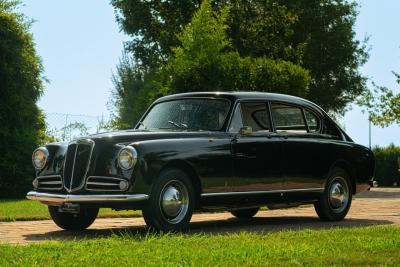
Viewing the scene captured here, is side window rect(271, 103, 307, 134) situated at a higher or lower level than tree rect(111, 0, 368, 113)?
lower

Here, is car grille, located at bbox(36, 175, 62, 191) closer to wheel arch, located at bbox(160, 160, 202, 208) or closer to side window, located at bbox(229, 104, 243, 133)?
wheel arch, located at bbox(160, 160, 202, 208)

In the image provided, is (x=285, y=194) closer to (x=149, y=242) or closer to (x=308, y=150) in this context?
(x=308, y=150)

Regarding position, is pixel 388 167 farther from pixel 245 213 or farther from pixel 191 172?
pixel 191 172

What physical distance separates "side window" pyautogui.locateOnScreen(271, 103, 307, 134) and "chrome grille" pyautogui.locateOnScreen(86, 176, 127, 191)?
317cm

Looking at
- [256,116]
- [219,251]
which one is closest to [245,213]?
[256,116]

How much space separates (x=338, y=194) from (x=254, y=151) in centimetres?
227

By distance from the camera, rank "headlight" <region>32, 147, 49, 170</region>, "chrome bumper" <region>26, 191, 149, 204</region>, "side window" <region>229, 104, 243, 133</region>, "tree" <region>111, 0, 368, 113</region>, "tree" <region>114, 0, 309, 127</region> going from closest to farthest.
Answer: "chrome bumper" <region>26, 191, 149, 204</region> → "headlight" <region>32, 147, 49, 170</region> → "side window" <region>229, 104, 243, 133</region> → "tree" <region>114, 0, 309, 127</region> → "tree" <region>111, 0, 368, 113</region>

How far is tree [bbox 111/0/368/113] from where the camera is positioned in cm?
4153

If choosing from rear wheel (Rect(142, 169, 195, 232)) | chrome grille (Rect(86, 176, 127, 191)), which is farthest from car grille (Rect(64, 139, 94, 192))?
rear wheel (Rect(142, 169, 195, 232))

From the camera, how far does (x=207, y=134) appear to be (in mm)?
9789

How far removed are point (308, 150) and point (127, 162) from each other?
12.0 feet

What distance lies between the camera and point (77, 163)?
914 centimetres

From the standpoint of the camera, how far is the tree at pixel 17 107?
21875 millimetres

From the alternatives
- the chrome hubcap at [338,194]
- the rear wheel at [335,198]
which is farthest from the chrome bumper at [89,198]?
the chrome hubcap at [338,194]
